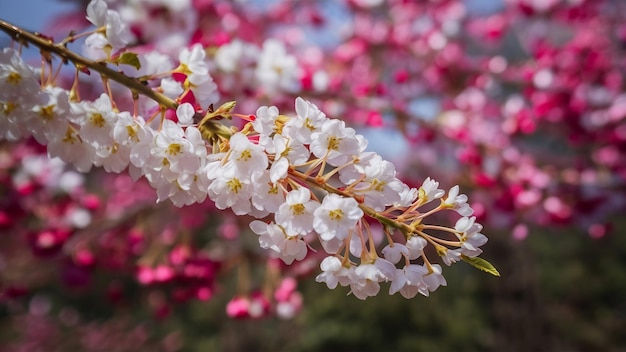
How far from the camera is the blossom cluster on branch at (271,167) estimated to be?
0.46 m

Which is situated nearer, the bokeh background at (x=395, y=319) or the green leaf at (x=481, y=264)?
the green leaf at (x=481, y=264)

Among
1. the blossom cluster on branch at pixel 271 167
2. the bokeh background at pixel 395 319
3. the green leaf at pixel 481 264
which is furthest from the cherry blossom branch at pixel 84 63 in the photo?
the bokeh background at pixel 395 319

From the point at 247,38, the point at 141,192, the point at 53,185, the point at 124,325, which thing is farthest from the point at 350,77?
the point at 124,325

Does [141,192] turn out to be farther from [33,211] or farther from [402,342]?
[402,342]

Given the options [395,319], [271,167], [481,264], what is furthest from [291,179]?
[395,319]

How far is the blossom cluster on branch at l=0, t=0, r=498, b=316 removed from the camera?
0.46 meters

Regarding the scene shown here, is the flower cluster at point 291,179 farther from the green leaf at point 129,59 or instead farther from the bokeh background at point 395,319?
the bokeh background at point 395,319

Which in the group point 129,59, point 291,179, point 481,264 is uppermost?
point 129,59

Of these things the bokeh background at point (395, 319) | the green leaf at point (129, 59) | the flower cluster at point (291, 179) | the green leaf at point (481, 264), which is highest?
the green leaf at point (129, 59)

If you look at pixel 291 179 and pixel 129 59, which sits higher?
pixel 129 59

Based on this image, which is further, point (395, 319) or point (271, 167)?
point (395, 319)

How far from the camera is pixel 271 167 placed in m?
0.46

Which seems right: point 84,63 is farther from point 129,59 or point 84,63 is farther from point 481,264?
point 481,264

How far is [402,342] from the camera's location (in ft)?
13.0
